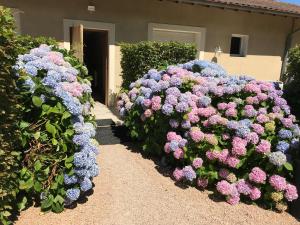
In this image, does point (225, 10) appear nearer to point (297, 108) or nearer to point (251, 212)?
point (297, 108)

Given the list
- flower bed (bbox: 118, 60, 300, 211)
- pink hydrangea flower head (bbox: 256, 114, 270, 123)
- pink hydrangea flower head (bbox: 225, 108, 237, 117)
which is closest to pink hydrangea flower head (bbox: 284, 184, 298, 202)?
flower bed (bbox: 118, 60, 300, 211)

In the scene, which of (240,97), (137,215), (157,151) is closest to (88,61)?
(157,151)

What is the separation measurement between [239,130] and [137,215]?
5.49 feet

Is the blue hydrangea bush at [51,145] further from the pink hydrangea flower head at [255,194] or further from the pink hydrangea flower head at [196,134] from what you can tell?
the pink hydrangea flower head at [255,194]

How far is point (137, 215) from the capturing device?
11.6 ft

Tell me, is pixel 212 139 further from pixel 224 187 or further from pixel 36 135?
pixel 36 135

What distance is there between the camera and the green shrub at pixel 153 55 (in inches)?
283

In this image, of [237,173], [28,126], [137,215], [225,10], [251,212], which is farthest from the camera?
[225,10]

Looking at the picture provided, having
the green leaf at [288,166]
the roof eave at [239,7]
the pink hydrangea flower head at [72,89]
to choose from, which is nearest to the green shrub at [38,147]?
the pink hydrangea flower head at [72,89]

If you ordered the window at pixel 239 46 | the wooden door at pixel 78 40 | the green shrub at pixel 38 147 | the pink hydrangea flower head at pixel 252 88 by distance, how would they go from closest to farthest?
1. the green shrub at pixel 38 147
2. the pink hydrangea flower head at pixel 252 88
3. the wooden door at pixel 78 40
4. the window at pixel 239 46

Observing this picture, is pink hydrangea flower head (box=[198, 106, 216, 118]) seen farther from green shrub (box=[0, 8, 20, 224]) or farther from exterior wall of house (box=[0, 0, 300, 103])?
exterior wall of house (box=[0, 0, 300, 103])

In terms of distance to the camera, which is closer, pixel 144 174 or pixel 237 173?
pixel 237 173

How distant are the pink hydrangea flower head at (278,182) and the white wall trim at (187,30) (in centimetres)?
618

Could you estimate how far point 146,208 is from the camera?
370cm
